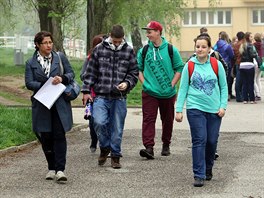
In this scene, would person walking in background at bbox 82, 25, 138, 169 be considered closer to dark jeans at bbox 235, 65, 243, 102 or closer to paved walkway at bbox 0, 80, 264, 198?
paved walkway at bbox 0, 80, 264, 198

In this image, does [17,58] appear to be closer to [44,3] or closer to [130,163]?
[44,3]

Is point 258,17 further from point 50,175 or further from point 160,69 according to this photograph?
point 50,175

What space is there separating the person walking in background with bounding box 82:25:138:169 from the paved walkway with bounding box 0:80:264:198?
0.47 meters

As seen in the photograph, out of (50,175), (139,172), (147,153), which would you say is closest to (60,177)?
(50,175)

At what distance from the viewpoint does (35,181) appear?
33.3 feet

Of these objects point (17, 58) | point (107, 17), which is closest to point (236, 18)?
point (17, 58)

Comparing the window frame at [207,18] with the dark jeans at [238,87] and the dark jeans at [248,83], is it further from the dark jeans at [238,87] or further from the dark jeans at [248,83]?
the dark jeans at [248,83]

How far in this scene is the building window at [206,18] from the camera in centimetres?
6550

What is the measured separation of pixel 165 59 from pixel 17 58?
96.2 ft

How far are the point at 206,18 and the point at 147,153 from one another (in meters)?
55.0

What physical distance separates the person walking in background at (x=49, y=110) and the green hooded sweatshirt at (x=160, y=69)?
196cm

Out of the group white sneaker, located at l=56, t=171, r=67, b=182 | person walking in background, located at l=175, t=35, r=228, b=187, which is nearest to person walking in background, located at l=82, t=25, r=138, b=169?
white sneaker, located at l=56, t=171, r=67, b=182

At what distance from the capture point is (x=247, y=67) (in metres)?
21.7

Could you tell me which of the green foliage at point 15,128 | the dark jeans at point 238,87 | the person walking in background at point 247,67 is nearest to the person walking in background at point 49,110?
the green foliage at point 15,128
